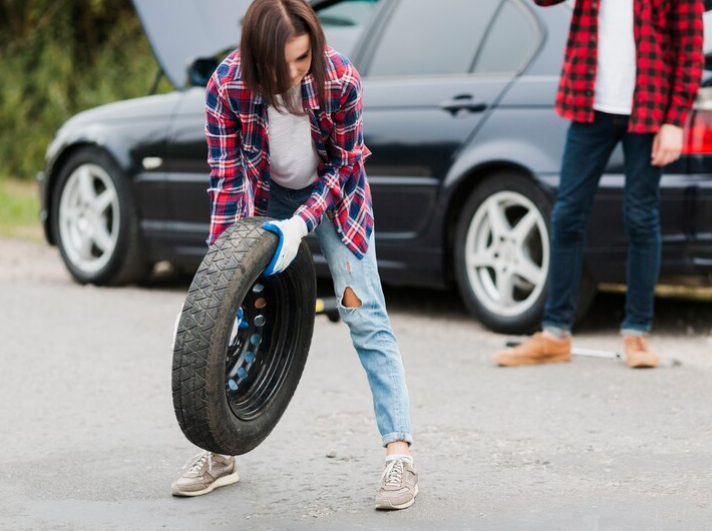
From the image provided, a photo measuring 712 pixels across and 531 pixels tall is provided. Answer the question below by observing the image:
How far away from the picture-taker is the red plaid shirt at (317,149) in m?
3.84

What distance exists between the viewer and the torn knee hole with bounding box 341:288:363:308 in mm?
4039

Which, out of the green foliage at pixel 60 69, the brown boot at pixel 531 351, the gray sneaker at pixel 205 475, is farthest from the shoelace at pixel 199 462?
the green foliage at pixel 60 69

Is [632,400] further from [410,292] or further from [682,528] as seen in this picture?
[410,292]

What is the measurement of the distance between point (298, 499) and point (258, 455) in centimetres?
55

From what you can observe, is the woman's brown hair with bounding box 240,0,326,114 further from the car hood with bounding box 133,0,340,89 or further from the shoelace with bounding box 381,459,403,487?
the car hood with bounding box 133,0,340,89

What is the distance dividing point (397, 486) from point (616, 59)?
242cm

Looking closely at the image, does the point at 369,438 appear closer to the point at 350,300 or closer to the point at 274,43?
the point at 350,300

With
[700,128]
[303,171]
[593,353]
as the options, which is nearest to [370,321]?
[303,171]

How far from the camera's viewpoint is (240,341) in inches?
162

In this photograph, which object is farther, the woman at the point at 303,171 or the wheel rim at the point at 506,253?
the wheel rim at the point at 506,253

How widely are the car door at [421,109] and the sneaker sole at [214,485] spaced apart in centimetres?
278

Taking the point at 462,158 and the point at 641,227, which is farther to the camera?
the point at 462,158

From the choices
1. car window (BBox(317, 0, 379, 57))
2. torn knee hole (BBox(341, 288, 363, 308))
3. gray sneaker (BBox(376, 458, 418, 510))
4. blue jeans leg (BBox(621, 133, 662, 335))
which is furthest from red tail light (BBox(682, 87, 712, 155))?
gray sneaker (BBox(376, 458, 418, 510))

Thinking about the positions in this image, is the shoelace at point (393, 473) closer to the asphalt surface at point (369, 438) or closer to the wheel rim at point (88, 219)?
the asphalt surface at point (369, 438)
